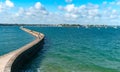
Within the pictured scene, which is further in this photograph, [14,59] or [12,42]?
[12,42]

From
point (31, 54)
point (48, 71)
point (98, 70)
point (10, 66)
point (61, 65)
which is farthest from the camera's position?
point (31, 54)

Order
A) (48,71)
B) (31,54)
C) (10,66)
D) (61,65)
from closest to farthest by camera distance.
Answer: (10,66) → (48,71) → (61,65) → (31,54)

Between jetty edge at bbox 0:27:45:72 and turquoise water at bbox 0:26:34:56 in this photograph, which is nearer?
jetty edge at bbox 0:27:45:72

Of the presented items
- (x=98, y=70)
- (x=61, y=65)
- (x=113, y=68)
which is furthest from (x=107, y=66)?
(x=61, y=65)

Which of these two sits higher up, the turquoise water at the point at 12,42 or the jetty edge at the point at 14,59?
the jetty edge at the point at 14,59

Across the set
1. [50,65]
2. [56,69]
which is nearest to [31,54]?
[50,65]

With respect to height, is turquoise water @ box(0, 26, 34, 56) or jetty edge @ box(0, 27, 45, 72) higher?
jetty edge @ box(0, 27, 45, 72)

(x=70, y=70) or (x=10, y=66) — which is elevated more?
(x=10, y=66)

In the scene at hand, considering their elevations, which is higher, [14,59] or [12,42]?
[14,59]

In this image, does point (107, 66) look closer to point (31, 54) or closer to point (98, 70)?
point (98, 70)

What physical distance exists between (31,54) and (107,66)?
36.5 feet

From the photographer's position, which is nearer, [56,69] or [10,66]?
[10,66]

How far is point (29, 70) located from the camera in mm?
26984

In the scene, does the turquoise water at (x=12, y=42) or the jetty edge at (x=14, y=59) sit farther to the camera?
the turquoise water at (x=12, y=42)
